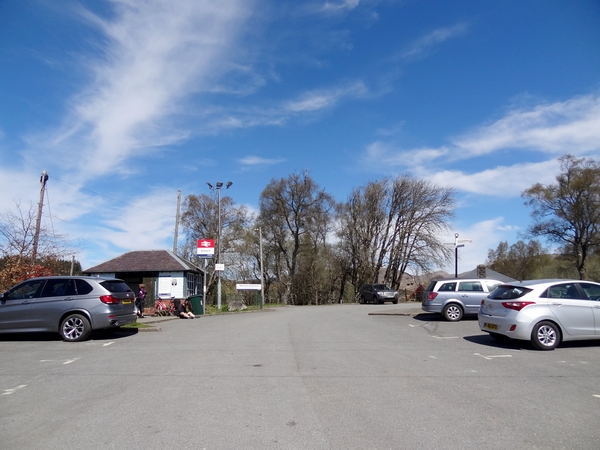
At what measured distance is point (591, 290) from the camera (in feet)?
32.6

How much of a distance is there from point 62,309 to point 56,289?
24.5 inches

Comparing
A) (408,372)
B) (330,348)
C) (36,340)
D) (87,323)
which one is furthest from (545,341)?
(36,340)

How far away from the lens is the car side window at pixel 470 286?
16.5 metres

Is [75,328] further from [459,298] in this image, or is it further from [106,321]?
[459,298]

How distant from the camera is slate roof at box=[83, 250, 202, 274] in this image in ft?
101

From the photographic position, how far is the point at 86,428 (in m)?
4.87

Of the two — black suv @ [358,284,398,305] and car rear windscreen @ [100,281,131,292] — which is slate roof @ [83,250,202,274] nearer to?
black suv @ [358,284,398,305]

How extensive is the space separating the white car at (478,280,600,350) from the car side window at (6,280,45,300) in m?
11.9

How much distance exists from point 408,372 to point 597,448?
3.49 meters

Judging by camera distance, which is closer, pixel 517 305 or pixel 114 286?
pixel 517 305

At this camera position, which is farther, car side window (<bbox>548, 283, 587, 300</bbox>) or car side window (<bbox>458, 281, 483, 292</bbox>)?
car side window (<bbox>458, 281, 483, 292</bbox>)

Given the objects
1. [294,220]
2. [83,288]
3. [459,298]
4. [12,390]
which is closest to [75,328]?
[83,288]

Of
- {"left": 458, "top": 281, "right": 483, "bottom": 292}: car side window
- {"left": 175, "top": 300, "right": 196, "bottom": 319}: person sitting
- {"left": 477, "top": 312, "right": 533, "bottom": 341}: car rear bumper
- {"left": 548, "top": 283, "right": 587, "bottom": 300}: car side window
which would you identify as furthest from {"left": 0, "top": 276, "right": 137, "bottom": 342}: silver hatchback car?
{"left": 458, "top": 281, "right": 483, "bottom": 292}: car side window

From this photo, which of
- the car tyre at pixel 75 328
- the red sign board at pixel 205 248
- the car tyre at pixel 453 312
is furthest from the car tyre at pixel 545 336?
the red sign board at pixel 205 248
